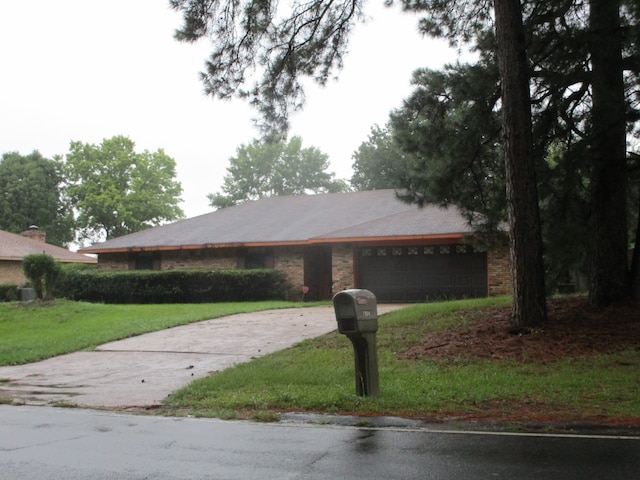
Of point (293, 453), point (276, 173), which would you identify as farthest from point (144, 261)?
point (276, 173)

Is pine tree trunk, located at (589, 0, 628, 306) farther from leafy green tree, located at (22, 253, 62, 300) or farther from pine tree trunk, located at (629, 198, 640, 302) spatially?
leafy green tree, located at (22, 253, 62, 300)

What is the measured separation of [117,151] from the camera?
57562mm

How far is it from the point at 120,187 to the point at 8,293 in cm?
2815

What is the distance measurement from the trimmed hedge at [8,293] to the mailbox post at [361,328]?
26.7 metres

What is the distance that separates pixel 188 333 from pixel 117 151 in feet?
148

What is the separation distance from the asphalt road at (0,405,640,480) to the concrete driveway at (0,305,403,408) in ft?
6.68

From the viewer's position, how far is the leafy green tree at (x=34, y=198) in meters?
58.5

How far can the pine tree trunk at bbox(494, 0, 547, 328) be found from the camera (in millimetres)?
11492

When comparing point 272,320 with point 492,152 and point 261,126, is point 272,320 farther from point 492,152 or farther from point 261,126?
point 492,152

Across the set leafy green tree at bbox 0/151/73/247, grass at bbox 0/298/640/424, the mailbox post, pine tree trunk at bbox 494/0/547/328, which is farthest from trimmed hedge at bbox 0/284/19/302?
leafy green tree at bbox 0/151/73/247

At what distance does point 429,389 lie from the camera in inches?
336

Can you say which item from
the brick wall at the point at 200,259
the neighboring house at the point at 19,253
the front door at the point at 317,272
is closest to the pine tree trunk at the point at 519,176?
the front door at the point at 317,272

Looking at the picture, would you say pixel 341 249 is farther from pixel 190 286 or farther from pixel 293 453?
pixel 293 453

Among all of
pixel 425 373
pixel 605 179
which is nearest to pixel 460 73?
pixel 605 179
